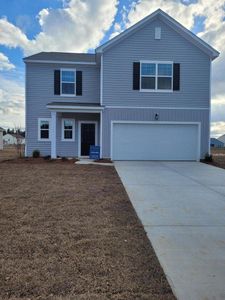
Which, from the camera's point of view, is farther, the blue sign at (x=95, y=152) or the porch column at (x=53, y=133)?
the blue sign at (x=95, y=152)

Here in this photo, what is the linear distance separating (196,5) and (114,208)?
12.1 m

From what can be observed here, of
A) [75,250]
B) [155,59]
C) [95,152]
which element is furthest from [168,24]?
[75,250]

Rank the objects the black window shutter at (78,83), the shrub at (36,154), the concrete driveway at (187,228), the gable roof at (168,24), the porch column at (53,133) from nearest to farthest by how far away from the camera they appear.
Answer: the concrete driveway at (187,228) < the porch column at (53,133) < the gable roof at (168,24) < the shrub at (36,154) < the black window shutter at (78,83)

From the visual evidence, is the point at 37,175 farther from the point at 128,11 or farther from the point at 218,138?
the point at 218,138

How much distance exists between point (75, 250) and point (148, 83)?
1428cm

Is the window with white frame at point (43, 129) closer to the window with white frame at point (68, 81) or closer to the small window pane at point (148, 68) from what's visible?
the window with white frame at point (68, 81)

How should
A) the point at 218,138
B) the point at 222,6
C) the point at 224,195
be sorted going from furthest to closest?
the point at 218,138 → the point at 222,6 → the point at 224,195

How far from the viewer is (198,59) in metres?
17.4

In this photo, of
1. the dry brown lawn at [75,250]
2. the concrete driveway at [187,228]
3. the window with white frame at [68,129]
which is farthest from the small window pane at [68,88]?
the dry brown lawn at [75,250]

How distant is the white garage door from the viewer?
17391mm

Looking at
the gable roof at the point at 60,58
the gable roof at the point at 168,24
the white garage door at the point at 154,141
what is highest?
the gable roof at the point at 168,24

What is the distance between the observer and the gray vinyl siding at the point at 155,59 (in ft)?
56.0

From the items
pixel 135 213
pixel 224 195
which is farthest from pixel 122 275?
pixel 224 195

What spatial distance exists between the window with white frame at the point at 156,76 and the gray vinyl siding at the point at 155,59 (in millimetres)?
295
